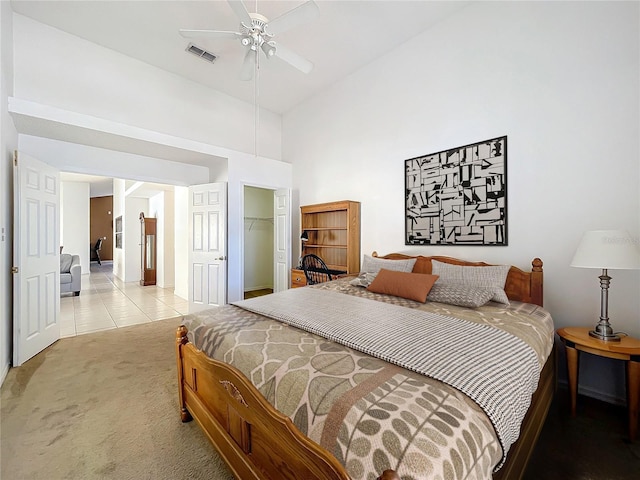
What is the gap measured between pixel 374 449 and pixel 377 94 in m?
3.95

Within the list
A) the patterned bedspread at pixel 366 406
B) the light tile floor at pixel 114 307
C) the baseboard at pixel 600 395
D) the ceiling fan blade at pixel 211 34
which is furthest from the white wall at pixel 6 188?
the baseboard at pixel 600 395

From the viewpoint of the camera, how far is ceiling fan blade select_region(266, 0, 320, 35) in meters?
2.16

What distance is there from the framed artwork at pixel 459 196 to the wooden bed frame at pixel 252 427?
4.07 ft

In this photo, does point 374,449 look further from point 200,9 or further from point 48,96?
point 48,96

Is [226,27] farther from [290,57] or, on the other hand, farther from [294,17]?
[294,17]

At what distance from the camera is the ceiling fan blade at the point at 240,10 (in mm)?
2114

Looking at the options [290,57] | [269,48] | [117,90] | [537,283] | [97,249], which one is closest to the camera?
[537,283]

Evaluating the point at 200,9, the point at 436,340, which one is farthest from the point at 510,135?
the point at 200,9

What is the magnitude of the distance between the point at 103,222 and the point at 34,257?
12.3 metres

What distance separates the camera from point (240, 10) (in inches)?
86.7

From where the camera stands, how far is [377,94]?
3.74m

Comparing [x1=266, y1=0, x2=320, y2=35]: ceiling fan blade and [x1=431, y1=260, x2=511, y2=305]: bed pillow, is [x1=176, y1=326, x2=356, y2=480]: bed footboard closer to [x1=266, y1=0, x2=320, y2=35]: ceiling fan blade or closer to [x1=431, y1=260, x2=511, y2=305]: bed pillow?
[x1=431, y1=260, x2=511, y2=305]: bed pillow

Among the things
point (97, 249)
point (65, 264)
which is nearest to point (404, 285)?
point (65, 264)

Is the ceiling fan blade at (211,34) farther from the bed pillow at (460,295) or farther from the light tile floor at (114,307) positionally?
the light tile floor at (114,307)
